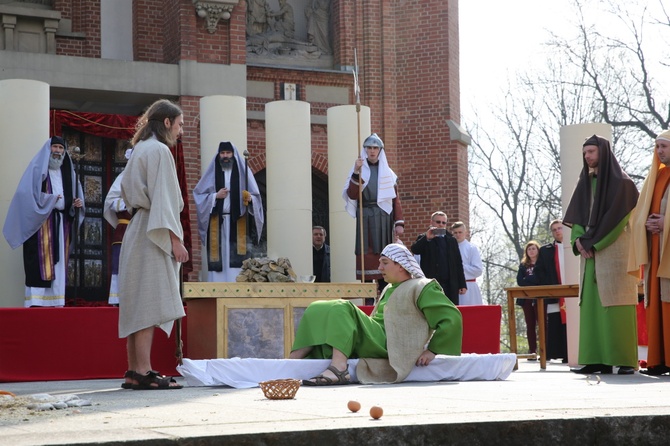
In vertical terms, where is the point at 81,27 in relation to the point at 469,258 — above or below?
above

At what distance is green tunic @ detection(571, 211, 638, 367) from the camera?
10086mm

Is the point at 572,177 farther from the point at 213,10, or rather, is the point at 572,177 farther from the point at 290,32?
the point at 290,32

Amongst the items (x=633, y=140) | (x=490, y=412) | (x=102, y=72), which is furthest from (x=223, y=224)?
(x=633, y=140)

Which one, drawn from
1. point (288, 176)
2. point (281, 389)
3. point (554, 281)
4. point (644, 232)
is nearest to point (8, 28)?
point (288, 176)

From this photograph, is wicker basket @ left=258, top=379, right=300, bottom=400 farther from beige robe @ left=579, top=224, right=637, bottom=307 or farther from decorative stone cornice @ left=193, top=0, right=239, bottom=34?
decorative stone cornice @ left=193, top=0, right=239, bottom=34

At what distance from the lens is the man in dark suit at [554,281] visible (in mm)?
15230

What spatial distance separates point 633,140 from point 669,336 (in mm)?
23270

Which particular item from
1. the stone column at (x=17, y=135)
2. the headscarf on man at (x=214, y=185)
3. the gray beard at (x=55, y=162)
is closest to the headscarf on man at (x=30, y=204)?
the gray beard at (x=55, y=162)

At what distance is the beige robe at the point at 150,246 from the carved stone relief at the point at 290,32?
1249 centimetres

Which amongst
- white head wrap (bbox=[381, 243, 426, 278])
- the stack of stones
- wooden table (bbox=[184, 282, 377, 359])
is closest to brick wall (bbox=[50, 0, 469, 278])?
the stack of stones

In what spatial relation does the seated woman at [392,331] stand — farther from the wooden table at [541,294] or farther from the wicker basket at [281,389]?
the wooden table at [541,294]

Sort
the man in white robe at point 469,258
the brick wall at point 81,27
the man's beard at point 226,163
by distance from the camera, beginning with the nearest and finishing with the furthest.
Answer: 1. the man's beard at point 226,163
2. the man in white robe at point 469,258
3. the brick wall at point 81,27

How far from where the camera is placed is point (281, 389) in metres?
6.25

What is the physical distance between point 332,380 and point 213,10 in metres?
11.5
